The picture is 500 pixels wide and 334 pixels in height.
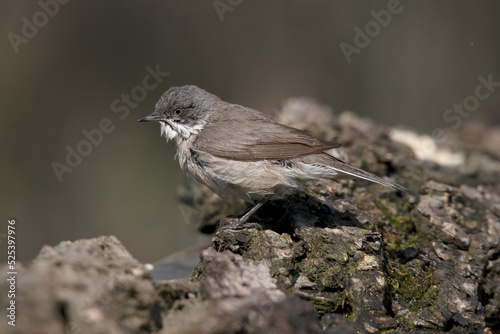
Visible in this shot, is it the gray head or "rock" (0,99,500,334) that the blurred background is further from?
the gray head

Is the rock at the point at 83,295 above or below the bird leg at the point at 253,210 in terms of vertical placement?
below

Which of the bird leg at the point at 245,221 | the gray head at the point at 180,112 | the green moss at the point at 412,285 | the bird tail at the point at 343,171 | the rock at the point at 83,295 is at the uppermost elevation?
the bird tail at the point at 343,171

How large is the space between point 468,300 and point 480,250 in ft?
2.66

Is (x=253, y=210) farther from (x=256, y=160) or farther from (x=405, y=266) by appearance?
(x=405, y=266)

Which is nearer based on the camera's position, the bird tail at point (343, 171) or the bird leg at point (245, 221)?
the bird leg at point (245, 221)

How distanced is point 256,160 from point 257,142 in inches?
6.7

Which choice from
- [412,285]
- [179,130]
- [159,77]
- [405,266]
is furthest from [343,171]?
[159,77]

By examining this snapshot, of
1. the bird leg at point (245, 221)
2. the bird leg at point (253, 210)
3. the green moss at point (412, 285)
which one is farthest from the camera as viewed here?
the bird leg at point (253, 210)

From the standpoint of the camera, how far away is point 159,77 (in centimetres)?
A: 958

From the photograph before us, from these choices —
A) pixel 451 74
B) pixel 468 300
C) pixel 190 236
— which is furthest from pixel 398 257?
pixel 451 74

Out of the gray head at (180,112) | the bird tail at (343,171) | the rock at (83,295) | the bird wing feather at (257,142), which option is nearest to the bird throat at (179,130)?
the gray head at (180,112)

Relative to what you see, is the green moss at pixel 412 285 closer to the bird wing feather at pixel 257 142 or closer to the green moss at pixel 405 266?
the green moss at pixel 405 266

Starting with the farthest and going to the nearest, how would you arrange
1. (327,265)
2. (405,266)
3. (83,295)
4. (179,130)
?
(179,130)
(405,266)
(327,265)
(83,295)

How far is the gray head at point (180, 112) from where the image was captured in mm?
5336
